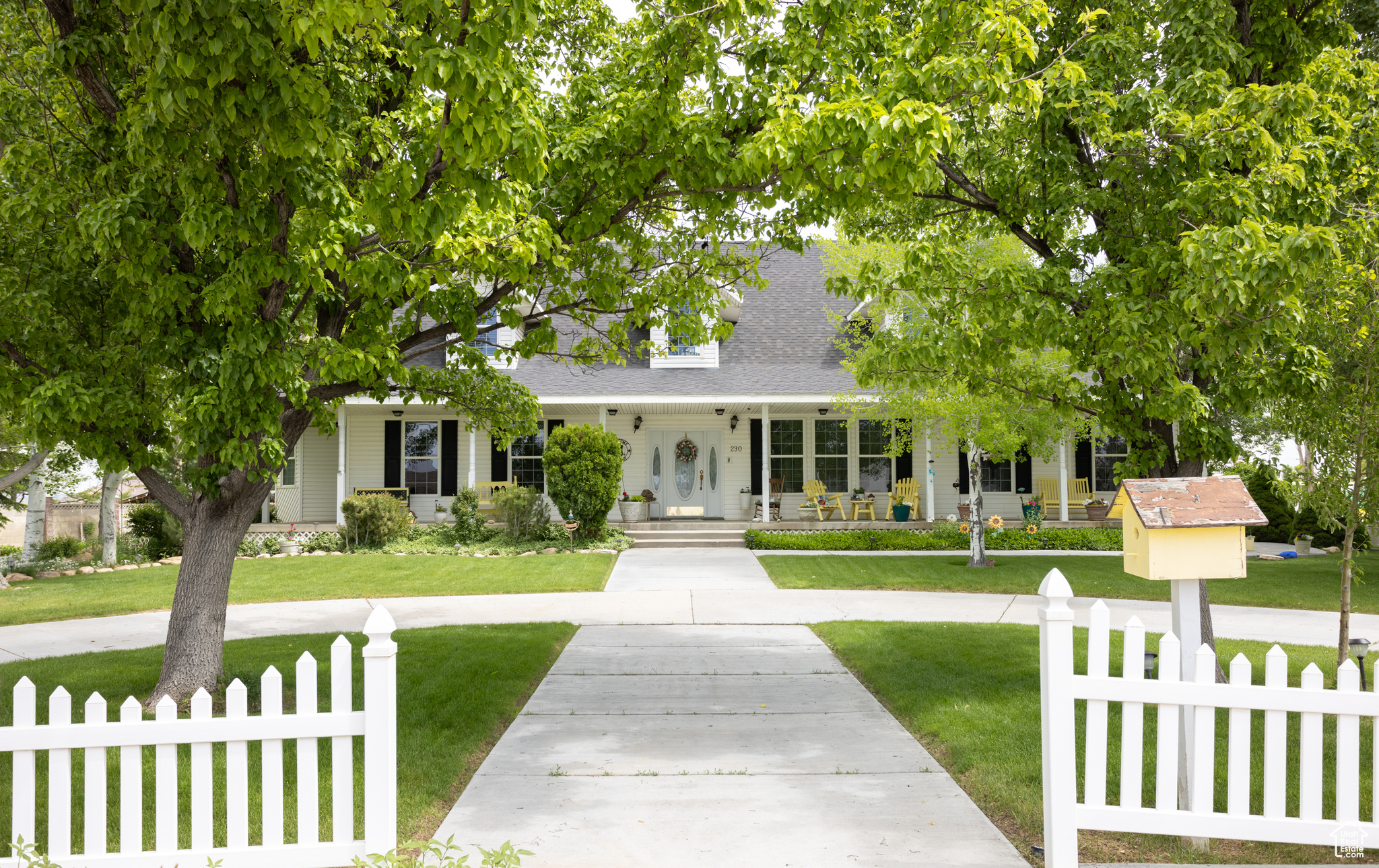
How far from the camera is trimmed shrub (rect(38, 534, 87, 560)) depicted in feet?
51.5

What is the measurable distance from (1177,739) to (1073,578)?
985 centimetres

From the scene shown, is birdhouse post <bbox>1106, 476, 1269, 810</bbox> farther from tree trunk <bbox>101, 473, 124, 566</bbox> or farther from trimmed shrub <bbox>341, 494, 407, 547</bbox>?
tree trunk <bbox>101, 473, 124, 566</bbox>

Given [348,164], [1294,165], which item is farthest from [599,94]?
[1294,165]

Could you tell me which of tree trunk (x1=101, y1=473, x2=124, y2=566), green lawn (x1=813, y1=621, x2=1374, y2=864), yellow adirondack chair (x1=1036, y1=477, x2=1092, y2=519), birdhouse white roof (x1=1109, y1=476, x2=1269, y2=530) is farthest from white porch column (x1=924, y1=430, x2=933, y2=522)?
tree trunk (x1=101, y1=473, x2=124, y2=566)

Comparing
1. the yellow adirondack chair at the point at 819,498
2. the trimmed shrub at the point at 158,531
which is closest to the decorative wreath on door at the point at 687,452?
the yellow adirondack chair at the point at 819,498

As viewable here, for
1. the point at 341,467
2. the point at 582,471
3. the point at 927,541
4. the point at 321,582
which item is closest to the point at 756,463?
the point at 927,541

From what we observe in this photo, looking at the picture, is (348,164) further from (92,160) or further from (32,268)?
(32,268)

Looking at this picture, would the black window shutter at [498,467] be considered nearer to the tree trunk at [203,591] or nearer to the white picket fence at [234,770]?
the tree trunk at [203,591]

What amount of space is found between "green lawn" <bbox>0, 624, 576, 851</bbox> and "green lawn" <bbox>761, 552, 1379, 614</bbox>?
5.27 metres

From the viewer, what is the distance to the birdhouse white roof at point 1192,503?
357 centimetres

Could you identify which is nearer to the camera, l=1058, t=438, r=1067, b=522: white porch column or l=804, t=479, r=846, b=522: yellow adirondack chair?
l=1058, t=438, r=1067, b=522: white porch column

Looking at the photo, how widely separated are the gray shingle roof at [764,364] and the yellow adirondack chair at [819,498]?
225 cm

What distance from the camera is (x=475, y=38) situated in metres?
3.79

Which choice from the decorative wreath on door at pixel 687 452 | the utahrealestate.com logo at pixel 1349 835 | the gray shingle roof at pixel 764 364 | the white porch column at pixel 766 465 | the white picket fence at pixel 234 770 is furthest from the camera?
the decorative wreath on door at pixel 687 452
